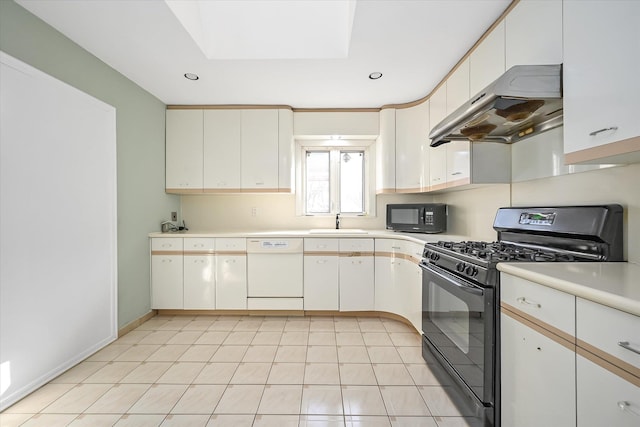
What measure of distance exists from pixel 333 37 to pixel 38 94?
203 cm

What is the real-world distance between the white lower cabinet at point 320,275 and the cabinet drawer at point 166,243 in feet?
4.46

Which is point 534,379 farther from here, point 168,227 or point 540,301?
point 168,227

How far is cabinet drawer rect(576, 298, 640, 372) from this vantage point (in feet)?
2.32

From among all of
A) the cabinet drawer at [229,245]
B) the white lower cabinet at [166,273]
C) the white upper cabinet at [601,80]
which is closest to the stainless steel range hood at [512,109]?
the white upper cabinet at [601,80]

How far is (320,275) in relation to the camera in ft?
9.56

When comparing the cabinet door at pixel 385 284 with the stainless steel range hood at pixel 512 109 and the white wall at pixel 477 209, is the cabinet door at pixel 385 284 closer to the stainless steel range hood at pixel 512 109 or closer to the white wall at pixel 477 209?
the white wall at pixel 477 209

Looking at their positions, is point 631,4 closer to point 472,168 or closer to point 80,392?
point 472,168

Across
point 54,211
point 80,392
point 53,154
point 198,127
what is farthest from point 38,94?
point 80,392

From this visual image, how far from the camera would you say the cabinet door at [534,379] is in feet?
3.01

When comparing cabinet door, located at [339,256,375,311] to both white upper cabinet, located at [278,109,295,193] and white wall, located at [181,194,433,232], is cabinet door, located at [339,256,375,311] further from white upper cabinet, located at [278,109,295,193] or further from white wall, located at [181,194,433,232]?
white upper cabinet, located at [278,109,295,193]

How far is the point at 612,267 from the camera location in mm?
1119

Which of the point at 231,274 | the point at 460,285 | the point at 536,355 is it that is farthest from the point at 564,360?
the point at 231,274

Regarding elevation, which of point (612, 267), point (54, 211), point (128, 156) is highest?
point (128, 156)

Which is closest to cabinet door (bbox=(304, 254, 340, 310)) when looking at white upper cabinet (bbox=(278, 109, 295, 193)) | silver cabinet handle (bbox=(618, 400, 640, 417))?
white upper cabinet (bbox=(278, 109, 295, 193))
